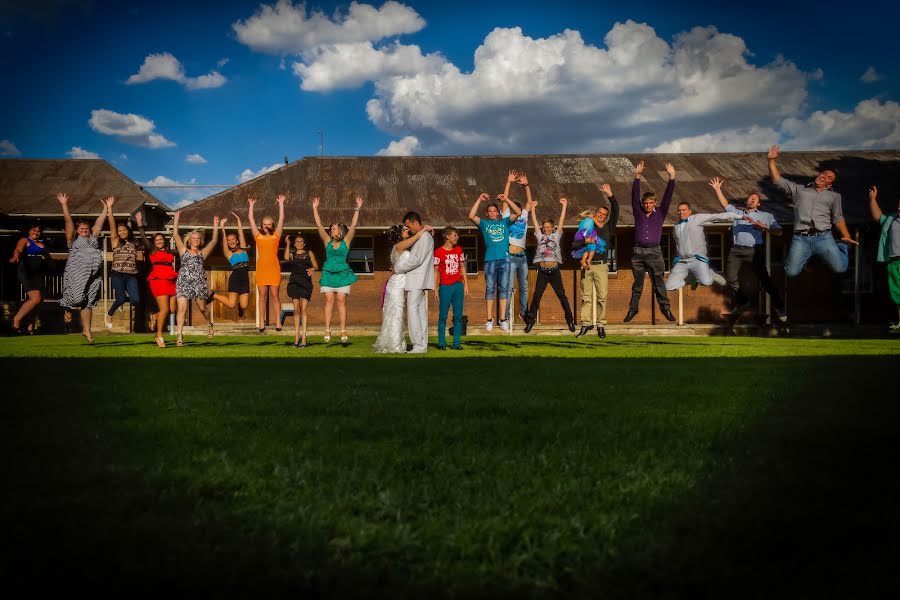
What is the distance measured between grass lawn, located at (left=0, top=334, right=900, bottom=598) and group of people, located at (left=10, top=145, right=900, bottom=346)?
6.15 m

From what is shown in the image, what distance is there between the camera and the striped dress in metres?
12.2

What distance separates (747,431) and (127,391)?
404cm

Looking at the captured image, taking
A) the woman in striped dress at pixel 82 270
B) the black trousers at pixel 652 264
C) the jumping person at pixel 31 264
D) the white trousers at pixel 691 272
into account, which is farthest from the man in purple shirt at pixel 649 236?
the jumping person at pixel 31 264

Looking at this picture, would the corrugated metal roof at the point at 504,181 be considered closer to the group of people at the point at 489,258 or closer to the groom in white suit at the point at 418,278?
the group of people at the point at 489,258

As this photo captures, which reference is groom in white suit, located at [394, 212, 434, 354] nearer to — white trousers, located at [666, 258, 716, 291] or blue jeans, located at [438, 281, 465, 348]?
blue jeans, located at [438, 281, 465, 348]

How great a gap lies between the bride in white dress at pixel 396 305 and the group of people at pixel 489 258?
0.7 inches

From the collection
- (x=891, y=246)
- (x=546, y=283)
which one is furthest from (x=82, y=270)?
(x=891, y=246)

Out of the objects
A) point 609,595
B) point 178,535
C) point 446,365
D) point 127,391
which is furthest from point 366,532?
point 446,365

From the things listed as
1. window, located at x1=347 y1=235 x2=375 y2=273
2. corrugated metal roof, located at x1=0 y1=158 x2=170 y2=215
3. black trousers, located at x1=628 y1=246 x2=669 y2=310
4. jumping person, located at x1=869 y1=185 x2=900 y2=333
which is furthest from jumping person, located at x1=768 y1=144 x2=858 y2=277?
corrugated metal roof, located at x1=0 y1=158 x2=170 y2=215

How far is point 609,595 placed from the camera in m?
1.82

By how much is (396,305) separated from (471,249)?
43.7 ft

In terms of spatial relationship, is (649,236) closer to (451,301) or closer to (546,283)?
(546,283)

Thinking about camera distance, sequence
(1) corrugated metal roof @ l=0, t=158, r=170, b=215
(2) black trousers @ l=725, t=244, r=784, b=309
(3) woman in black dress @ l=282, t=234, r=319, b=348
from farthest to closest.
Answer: (1) corrugated metal roof @ l=0, t=158, r=170, b=215, (3) woman in black dress @ l=282, t=234, r=319, b=348, (2) black trousers @ l=725, t=244, r=784, b=309

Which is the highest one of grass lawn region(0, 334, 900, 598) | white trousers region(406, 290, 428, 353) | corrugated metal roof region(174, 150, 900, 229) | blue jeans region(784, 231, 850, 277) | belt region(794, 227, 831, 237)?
corrugated metal roof region(174, 150, 900, 229)
